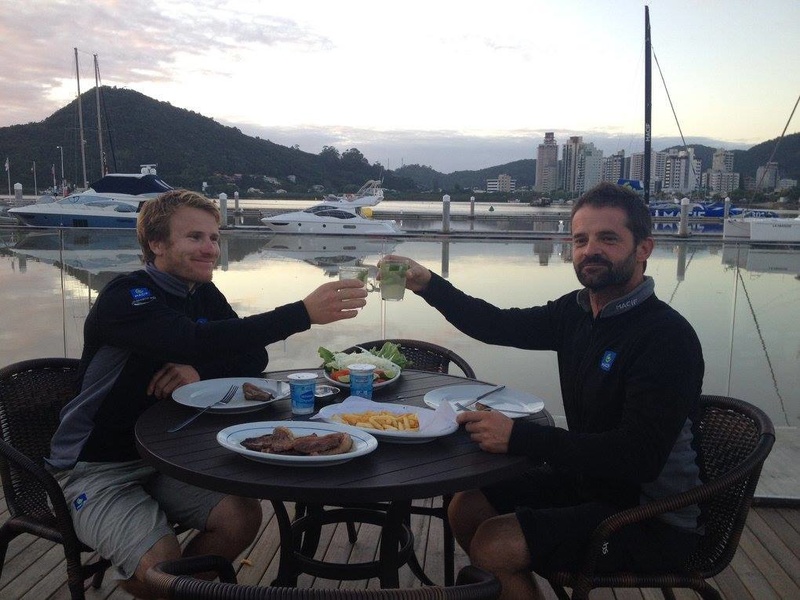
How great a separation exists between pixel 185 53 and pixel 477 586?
17.9m

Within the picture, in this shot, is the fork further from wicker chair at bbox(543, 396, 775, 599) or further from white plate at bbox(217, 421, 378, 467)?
wicker chair at bbox(543, 396, 775, 599)

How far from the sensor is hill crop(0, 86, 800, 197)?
43.0 meters

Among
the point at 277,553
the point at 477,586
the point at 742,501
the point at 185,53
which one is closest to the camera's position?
the point at 477,586

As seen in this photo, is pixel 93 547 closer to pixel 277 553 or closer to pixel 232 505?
pixel 232 505

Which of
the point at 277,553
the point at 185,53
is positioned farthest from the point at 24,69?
the point at 277,553

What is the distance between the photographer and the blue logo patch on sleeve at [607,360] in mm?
1606

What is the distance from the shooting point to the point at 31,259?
14.0ft

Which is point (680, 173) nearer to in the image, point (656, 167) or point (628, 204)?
point (656, 167)

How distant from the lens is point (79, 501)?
165 centimetres

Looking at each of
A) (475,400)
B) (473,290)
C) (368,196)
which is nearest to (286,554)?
(475,400)

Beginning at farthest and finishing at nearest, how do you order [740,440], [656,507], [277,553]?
1. [277,553]
2. [740,440]
3. [656,507]

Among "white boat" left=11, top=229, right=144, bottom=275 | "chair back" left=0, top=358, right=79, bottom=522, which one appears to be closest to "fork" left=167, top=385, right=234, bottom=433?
"chair back" left=0, top=358, right=79, bottom=522

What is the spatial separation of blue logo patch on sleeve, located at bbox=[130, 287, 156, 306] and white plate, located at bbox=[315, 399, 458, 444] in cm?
56

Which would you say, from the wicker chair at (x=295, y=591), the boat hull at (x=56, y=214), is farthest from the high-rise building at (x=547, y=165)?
the wicker chair at (x=295, y=591)
